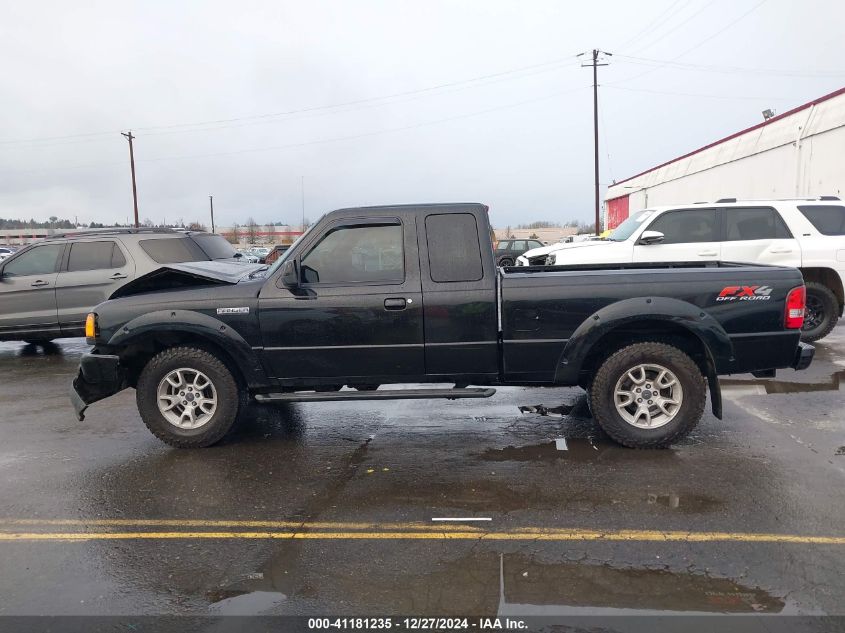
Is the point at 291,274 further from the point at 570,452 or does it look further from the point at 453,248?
the point at 570,452

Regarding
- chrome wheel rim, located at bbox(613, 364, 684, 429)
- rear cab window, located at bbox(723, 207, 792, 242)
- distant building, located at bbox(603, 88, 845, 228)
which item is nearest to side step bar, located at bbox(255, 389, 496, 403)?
chrome wheel rim, located at bbox(613, 364, 684, 429)

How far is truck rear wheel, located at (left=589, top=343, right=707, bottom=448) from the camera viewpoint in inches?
189

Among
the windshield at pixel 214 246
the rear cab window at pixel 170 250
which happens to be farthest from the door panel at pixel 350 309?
the windshield at pixel 214 246

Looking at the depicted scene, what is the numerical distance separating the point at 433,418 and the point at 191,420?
2229mm

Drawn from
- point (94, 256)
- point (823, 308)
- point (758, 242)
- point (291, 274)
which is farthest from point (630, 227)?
point (94, 256)

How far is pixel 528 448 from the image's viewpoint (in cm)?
500

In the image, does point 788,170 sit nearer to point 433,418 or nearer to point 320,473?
point 433,418

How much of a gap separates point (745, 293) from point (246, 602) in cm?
422

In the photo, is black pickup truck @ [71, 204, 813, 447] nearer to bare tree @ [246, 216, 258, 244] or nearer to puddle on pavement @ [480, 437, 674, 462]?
puddle on pavement @ [480, 437, 674, 462]

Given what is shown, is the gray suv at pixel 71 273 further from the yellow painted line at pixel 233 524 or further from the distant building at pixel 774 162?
the distant building at pixel 774 162

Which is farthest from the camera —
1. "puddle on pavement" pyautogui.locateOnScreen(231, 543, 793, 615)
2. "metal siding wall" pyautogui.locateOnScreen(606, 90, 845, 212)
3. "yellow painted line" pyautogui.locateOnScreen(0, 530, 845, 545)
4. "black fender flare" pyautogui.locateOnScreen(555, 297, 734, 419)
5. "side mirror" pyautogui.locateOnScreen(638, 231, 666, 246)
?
"metal siding wall" pyautogui.locateOnScreen(606, 90, 845, 212)

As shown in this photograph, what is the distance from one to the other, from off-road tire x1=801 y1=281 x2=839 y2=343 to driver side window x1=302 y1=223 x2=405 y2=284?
6973mm

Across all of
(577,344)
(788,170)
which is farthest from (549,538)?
(788,170)

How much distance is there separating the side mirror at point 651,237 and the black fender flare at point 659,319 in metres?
4.57
